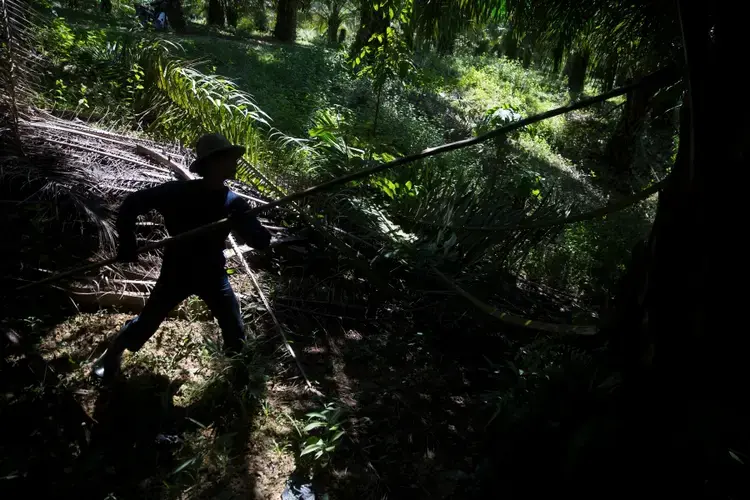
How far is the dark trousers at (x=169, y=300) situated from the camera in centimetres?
317

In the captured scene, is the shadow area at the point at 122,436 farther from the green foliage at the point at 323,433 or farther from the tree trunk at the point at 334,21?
the tree trunk at the point at 334,21

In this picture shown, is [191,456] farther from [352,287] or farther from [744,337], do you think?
[744,337]

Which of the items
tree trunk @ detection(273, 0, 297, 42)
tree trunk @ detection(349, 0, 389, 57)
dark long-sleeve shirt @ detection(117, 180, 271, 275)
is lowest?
dark long-sleeve shirt @ detection(117, 180, 271, 275)

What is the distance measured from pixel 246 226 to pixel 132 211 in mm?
595

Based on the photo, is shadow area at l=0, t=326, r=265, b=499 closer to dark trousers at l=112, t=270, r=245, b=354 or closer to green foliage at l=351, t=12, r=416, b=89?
dark trousers at l=112, t=270, r=245, b=354

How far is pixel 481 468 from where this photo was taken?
9.07 ft

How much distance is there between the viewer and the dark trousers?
10.4 feet

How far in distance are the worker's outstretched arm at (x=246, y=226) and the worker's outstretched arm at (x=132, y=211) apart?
37 cm

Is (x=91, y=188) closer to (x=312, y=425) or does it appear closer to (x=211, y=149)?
(x=211, y=149)

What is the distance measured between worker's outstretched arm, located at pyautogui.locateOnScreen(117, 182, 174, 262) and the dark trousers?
308 millimetres

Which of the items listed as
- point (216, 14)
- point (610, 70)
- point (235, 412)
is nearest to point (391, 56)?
point (610, 70)

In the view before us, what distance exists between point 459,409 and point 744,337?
1900mm

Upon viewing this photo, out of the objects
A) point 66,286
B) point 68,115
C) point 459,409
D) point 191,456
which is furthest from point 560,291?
point 68,115

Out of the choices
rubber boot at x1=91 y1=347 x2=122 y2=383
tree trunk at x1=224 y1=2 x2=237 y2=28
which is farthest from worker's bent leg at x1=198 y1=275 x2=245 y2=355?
tree trunk at x1=224 y1=2 x2=237 y2=28
